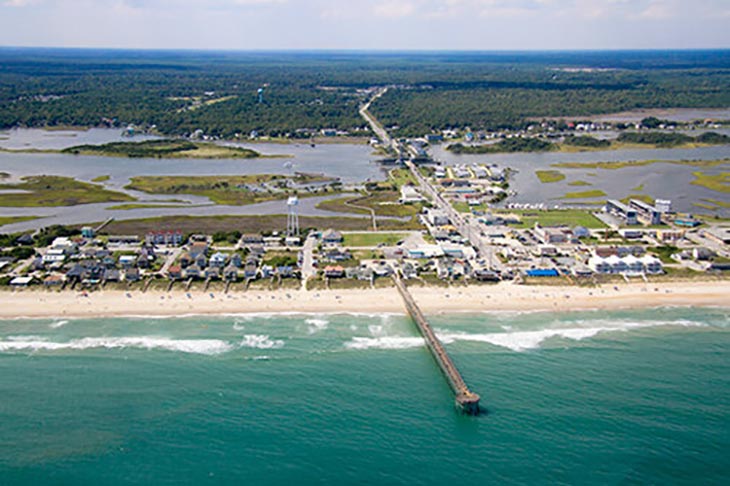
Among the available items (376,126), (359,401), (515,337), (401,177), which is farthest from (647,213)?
(376,126)

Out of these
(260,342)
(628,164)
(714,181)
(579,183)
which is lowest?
(260,342)

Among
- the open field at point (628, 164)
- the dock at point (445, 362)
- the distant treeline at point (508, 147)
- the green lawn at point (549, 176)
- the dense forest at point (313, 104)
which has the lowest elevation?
the dock at point (445, 362)

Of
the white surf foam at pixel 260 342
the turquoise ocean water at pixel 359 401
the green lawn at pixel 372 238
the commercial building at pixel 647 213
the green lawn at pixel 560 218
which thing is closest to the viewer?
the turquoise ocean water at pixel 359 401

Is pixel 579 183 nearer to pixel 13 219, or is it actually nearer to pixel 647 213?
pixel 647 213

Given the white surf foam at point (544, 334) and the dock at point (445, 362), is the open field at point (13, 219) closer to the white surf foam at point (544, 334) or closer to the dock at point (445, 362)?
the dock at point (445, 362)

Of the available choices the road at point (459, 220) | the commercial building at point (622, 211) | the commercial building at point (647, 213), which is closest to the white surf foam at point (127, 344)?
the road at point (459, 220)
